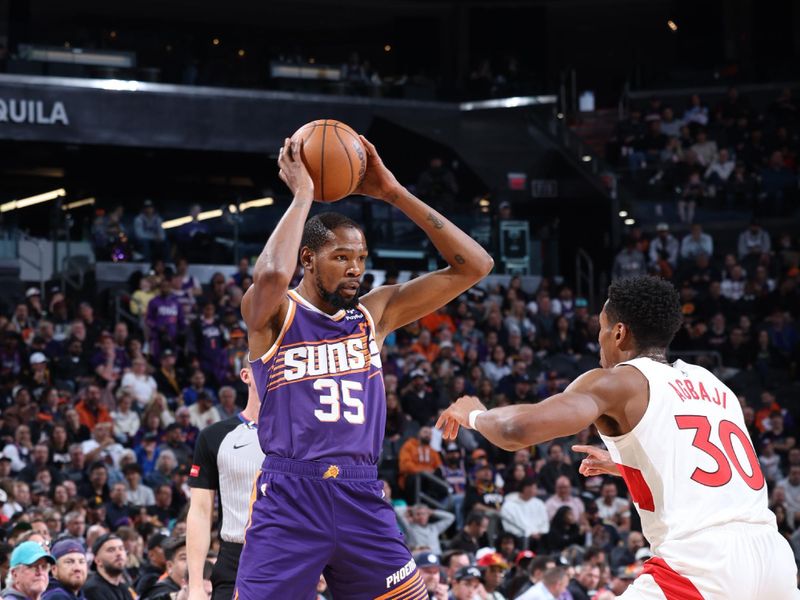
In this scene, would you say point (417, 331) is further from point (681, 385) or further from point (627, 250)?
point (681, 385)

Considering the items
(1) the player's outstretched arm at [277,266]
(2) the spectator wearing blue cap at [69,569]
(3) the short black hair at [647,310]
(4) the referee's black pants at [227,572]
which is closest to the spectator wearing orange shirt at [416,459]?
(2) the spectator wearing blue cap at [69,569]

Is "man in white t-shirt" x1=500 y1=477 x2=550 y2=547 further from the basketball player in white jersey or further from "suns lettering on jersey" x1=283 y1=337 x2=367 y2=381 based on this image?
the basketball player in white jersey

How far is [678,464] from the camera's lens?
4.63 meters

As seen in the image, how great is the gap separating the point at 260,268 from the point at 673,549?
2.01 m

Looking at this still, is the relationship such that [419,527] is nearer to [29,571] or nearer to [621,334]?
[29,571]

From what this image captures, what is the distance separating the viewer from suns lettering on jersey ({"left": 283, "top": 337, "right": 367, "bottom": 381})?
17.2 feet

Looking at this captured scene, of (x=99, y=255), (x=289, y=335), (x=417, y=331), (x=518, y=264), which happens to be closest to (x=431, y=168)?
(x=518, y=264)

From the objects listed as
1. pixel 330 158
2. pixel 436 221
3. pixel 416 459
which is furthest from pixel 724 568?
pixel 416 459

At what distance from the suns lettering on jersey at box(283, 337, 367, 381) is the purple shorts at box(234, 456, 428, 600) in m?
0.39

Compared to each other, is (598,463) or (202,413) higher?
(598,463)

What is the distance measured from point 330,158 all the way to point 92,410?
10.2m

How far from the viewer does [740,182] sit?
2494 centimetres

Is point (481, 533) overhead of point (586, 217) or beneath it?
beneath

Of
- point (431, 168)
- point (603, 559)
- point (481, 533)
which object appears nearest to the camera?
point (603, 559)
